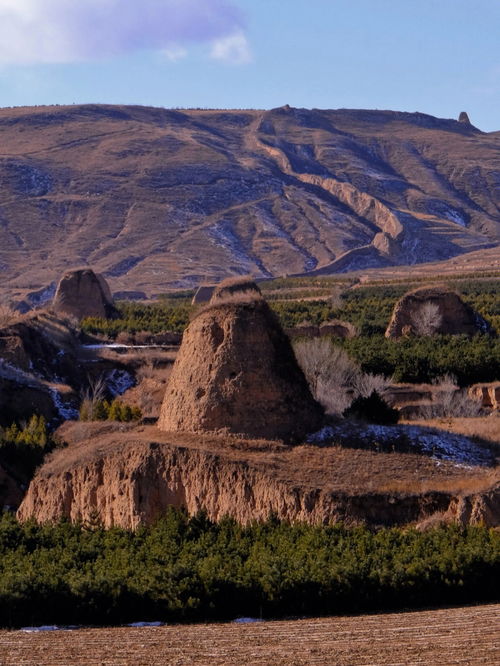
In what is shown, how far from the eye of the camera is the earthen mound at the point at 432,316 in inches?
1909

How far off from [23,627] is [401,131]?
17388 centimetres

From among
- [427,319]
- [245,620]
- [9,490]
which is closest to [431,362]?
[427,319]

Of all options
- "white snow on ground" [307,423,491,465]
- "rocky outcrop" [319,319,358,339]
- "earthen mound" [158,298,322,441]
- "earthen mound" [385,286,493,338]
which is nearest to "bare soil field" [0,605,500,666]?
"white snow on ground" [307,423,491,465]

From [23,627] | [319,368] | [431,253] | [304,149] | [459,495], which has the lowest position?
[23,627]

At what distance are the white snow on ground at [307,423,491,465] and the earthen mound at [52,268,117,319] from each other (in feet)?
132

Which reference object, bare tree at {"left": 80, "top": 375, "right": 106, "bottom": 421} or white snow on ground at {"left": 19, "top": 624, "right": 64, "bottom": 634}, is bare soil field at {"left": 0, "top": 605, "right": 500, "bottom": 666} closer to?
white snow on ground at {"left": 19, "top": 624, "right": 64, "bottom": 634}

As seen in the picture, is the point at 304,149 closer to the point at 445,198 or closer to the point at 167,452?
the point at 445,198

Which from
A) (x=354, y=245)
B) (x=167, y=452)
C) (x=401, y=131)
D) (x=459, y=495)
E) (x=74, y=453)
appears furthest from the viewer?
(x=401, y=131)

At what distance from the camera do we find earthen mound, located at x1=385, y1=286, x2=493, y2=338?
48.5 meters

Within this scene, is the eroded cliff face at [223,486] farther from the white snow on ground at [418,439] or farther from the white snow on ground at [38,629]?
the white snow on ground at [38,629]

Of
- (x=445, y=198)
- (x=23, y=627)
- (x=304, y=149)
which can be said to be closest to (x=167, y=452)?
(x=23, y=627)

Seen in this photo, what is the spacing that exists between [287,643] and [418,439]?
267 inches

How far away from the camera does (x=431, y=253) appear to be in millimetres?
122188

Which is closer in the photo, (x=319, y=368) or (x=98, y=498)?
(x=98, y=498)
